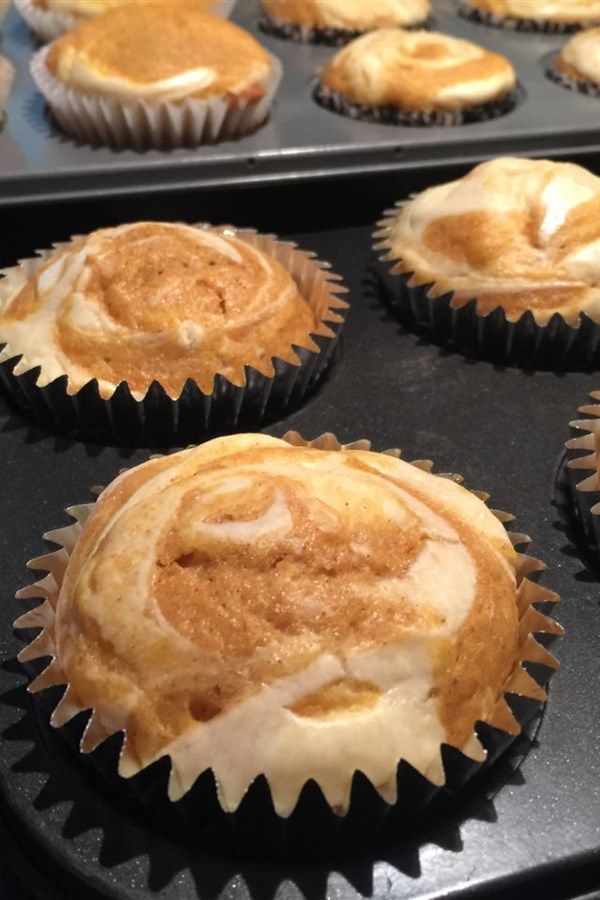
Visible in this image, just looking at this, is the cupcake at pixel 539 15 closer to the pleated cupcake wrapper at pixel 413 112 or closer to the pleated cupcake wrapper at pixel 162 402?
the pleated cupcake wrapper at pixel 413 112

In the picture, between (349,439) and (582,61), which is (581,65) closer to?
(582,61)

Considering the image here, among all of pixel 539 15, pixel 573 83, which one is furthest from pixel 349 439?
pixel 539 15

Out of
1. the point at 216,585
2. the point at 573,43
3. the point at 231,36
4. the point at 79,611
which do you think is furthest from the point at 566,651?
the point at 573,43

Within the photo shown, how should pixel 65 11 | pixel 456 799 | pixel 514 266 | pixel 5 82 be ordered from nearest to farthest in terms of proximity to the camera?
pixel 456 799 → pixel 514 266 → pixel 5 82 → pixel 65 11

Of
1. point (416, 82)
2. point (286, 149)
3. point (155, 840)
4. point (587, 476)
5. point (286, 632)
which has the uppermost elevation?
point (416, 82)

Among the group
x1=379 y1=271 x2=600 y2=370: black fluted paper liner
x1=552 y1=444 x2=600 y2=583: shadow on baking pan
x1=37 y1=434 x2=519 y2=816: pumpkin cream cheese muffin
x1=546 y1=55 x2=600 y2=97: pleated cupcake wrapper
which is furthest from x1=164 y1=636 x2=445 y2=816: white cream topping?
x1=546 y1=55 x2=600 y2=97: pleated cupcake wrapper

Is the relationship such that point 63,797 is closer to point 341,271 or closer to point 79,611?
point 79,611
